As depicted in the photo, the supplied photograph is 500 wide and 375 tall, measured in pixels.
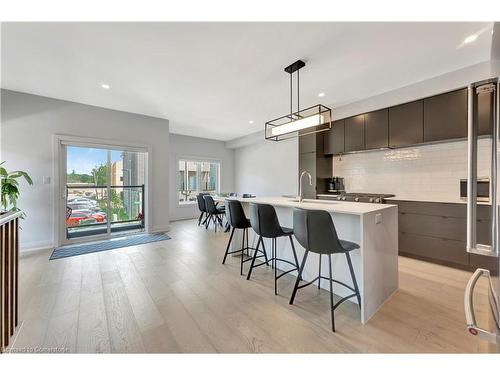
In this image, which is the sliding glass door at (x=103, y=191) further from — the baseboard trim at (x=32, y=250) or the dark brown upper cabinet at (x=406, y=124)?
the dark brown upper cabinet at (x=406, y=124)

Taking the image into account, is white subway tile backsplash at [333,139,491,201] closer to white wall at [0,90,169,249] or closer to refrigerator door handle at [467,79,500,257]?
refrigerator door handle at [467,79,500,257]

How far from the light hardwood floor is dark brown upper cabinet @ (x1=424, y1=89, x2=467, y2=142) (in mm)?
1854

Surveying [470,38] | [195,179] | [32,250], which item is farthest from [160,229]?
[470,38]

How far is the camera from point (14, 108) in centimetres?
353

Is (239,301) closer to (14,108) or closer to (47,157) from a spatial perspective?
(47,157)

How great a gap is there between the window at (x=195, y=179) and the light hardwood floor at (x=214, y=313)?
13.6 ft

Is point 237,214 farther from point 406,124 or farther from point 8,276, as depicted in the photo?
point 406,124

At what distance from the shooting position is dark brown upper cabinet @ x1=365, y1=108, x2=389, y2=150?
3637 millimetres

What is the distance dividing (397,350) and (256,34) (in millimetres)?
2915

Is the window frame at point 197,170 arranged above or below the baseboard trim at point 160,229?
above

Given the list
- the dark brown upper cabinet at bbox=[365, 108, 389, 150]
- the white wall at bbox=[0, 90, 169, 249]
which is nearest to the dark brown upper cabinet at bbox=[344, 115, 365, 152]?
the dark brown upper cabinet at bbox=[365, 108, 389, 150]

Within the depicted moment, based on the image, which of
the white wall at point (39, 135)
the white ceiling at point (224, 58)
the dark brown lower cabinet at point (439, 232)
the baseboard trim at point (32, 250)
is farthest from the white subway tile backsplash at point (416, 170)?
the baseboard trim at point (32, 250)

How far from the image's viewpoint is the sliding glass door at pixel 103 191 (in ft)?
13.7

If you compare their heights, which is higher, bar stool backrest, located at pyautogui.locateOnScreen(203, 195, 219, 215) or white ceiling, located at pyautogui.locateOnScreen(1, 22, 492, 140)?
white ceiling, located at pyautogui.locateOnScreen(1, 22, 492, 140)
